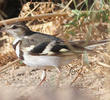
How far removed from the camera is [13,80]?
570cm

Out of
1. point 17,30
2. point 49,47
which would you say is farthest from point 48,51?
point 17,30

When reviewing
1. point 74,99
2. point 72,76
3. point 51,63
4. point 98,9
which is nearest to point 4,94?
point 74,99

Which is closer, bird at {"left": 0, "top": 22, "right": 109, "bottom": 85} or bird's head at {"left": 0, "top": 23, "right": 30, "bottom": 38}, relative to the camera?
bird at {"left": 0, "top": 22, "right": 109, "bottom": 85}

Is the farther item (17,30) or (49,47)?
(17,30)

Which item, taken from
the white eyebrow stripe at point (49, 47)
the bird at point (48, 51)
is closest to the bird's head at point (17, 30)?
the bird at point (48, 51)

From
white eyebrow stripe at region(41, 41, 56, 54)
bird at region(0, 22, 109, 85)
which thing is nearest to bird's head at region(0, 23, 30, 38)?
bird at region(0, 22, 109, 85)

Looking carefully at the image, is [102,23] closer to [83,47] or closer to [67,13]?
[67,13]

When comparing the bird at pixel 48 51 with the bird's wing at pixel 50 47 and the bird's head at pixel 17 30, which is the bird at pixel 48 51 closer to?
the bird's wing at pixel 50 47

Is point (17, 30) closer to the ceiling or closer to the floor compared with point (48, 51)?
closer to the ceiling

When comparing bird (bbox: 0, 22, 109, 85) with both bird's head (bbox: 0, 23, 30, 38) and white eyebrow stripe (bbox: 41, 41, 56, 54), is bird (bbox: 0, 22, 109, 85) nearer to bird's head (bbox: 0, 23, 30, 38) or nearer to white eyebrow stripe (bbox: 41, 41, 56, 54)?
white eyebrow stripe (bbox: 41, 41, 56, 54)

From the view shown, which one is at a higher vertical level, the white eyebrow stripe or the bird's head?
the bird's head

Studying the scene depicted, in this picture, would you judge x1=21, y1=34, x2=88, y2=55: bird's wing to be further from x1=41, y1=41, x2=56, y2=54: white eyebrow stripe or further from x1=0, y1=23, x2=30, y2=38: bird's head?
x1=0, y1=23, x2=30, y2=38: bird's head

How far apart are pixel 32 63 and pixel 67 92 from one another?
2492 mm

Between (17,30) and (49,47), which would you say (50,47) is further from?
(17,30)
